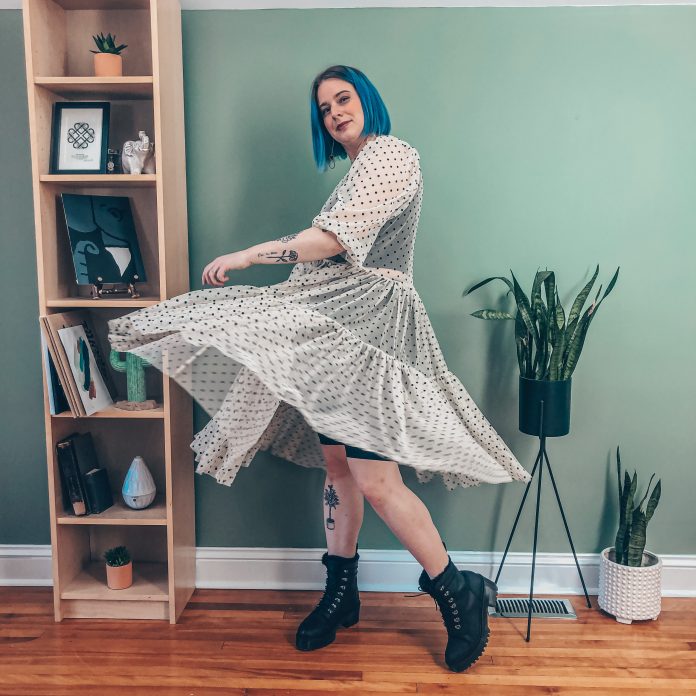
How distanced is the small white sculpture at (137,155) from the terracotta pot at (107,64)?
7.7 inches

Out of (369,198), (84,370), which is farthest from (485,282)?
(84,370)

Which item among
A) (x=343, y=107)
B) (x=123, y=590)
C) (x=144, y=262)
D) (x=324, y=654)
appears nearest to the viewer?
(x=343, y=107)

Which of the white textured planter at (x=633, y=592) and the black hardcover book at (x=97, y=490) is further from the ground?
the black hardcover book at (x=97, y=490)

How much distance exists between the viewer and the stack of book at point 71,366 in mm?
2008

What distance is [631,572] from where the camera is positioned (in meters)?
2.13

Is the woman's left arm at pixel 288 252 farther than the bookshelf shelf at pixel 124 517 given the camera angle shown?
No

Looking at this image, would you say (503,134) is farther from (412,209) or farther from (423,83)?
(412,209)

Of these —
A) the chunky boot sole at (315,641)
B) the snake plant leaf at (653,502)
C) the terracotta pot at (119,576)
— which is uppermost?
the snake plant leaf at (653,502)

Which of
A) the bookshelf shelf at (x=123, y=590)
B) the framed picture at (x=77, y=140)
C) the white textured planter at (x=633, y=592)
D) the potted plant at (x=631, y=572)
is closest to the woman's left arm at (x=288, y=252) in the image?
the framed picture at (x=77, y=140)

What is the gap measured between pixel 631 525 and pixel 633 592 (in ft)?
0.68

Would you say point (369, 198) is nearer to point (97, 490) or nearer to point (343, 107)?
point (343, 107)

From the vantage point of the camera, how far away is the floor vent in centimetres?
218

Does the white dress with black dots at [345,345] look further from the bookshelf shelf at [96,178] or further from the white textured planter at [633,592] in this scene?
the white textured planter at [633,592]

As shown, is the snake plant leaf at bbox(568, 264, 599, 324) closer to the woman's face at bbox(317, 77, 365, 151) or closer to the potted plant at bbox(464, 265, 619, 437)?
the potted plant at bbox(464, 265, 619, 437)
